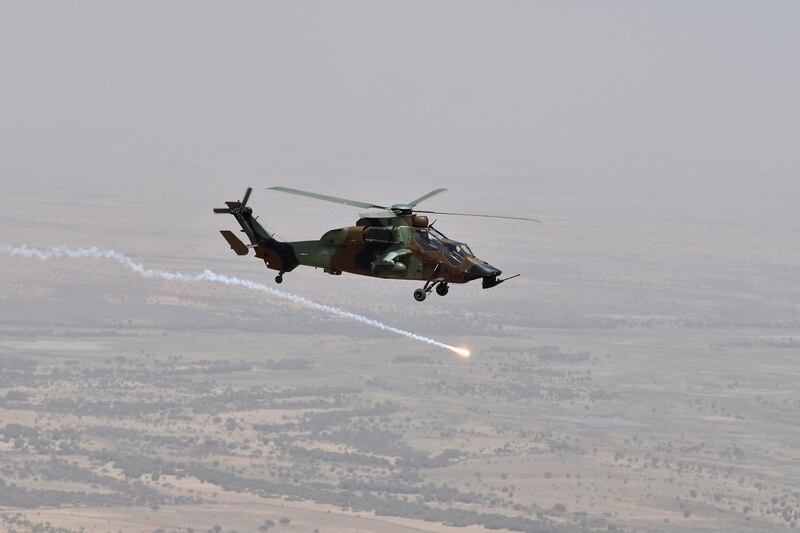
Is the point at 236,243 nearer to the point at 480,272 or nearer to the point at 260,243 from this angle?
the point at 260,243

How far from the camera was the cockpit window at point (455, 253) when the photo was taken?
66650mm

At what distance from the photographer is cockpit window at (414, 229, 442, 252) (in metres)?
67.2

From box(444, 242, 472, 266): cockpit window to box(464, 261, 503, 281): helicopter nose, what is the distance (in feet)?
2.38

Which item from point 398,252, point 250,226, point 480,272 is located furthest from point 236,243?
point 480,272

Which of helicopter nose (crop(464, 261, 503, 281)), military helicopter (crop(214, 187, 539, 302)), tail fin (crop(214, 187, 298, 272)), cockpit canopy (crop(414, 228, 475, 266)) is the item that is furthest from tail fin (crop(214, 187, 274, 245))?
helicopter nose (crop(464, 261, 503, 281))

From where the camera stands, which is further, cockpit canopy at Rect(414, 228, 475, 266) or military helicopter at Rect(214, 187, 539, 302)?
cockpit canopy at Rect(414, 228, 475, 266)

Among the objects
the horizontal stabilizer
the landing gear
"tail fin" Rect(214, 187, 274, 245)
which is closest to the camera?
the landing gear

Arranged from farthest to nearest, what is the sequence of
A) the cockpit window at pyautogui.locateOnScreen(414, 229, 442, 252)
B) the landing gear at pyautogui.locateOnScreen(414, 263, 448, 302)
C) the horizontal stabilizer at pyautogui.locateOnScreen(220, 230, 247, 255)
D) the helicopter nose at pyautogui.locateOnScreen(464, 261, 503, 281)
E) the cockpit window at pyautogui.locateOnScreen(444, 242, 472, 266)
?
the horizontal stabilizer at pyautogui.locateOnScreen(220, 230, 247, 255)
the cockpit window at pyautogui.locateOnScreen(414, 229, 442, 252)
the cockpit window at pyautogui.locateOnScreen(444, 242, 472, 266)
the helicopter nose at pyautogui.locateOnScreen(464, 261, 503, 281)
the landing gear at pyautogui.locateOnScreen(414, 263, 448, 302)

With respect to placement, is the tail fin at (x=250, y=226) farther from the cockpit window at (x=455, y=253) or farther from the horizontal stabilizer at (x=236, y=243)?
the cockpit window at (x=455, y=253)

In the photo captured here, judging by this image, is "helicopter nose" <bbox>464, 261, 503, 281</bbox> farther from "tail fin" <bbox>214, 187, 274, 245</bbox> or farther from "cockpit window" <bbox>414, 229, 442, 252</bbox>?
"tail fin" <bbox>214, 187, 274, 245</bbox>

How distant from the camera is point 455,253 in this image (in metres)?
66.9

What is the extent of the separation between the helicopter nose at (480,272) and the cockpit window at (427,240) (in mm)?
1995

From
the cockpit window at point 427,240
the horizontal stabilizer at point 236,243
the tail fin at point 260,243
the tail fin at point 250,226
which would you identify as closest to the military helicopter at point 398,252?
the cockpit window at point 427,240

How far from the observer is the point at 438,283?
66.4 meters
